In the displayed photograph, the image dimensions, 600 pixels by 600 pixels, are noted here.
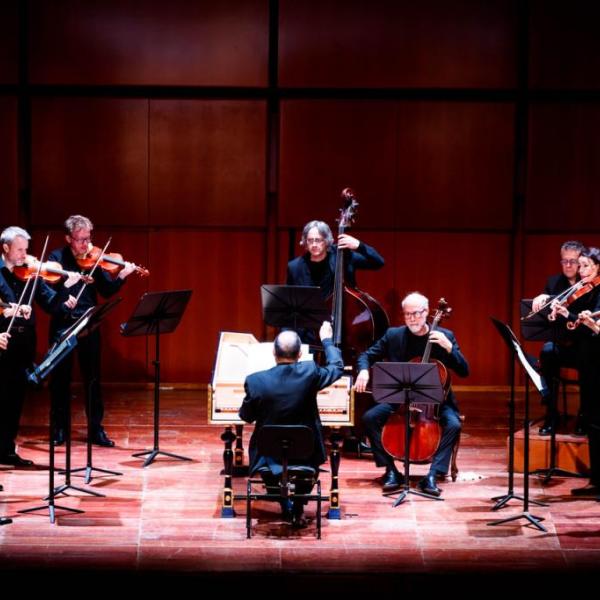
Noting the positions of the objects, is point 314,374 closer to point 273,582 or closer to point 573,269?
point 273,582

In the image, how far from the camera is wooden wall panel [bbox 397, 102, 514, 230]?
8.83 m

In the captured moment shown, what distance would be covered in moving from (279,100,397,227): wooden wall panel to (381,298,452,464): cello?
10.7 ft

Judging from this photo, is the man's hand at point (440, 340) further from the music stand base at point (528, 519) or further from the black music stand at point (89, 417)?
the black music stand at point (89, 417)

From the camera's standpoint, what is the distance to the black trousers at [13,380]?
621cm

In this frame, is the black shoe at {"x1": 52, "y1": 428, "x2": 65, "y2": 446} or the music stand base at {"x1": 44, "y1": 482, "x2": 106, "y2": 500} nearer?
the music stand base at {"x1": 44, "y1": 482, "x2": 106, "y2": 500}

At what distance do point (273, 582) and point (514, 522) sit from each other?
64.2 inches

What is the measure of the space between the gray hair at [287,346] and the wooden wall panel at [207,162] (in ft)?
13.3

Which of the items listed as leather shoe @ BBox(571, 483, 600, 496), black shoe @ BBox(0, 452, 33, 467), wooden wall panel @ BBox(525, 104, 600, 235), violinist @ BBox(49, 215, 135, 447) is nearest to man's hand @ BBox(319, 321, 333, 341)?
violinist @ BBox(49, 215, 135, 447)

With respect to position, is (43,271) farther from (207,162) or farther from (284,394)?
(207,162)

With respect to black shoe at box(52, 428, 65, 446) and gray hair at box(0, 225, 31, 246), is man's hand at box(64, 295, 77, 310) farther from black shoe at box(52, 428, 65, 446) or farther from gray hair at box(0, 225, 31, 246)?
black shoe at box(52, 428, 65, 446)

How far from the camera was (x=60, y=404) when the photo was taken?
6.66 m

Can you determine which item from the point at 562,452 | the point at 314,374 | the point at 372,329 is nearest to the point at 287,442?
the point at 314,374

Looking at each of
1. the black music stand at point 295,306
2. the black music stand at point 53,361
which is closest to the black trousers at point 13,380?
the black music stand at point 53,361

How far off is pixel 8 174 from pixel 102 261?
2381mm
